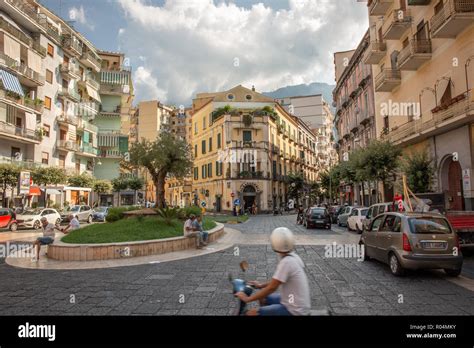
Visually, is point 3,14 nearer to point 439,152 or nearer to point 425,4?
point 425,4

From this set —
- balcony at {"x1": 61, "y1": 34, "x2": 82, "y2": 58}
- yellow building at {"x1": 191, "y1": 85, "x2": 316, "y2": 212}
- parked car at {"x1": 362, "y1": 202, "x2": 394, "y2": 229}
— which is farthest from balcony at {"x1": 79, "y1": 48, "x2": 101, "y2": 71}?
parked car at {"x1": 362, "y1": 202, "x2": 394, "y2": 229}

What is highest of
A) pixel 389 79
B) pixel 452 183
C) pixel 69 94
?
pixel 69 94

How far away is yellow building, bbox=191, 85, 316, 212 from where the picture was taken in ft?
144

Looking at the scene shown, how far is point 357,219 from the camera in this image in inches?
750

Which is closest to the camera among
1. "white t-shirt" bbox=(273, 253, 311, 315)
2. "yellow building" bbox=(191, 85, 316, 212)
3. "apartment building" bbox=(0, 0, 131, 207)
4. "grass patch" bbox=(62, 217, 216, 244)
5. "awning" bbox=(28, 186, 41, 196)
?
"white t-shirt" bbox=(273, 253, 311, 315)

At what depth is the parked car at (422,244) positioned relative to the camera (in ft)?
24.4

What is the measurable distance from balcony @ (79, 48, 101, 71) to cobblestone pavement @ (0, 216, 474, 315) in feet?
126

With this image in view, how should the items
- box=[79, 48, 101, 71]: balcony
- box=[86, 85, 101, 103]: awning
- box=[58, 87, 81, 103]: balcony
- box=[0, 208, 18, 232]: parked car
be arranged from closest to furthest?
box=[0, 208, 18, 232]: parked car, box=[58, 87, 81, 103]: balcony, box=[79, 48, 101, 71]: balcony, box=[86, 85, 101, 103]: awning

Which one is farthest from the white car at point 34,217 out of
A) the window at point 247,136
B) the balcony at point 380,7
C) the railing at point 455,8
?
the balcony at point 380,7

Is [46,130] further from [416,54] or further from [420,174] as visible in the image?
[420,174]

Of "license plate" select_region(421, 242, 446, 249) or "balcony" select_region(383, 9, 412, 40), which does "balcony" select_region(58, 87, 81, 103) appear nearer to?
"balcony" select_region(383, 9, 412, 40)

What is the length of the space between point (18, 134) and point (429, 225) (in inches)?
1292

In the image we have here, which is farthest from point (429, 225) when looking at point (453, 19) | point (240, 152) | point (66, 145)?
point (66, 145)
